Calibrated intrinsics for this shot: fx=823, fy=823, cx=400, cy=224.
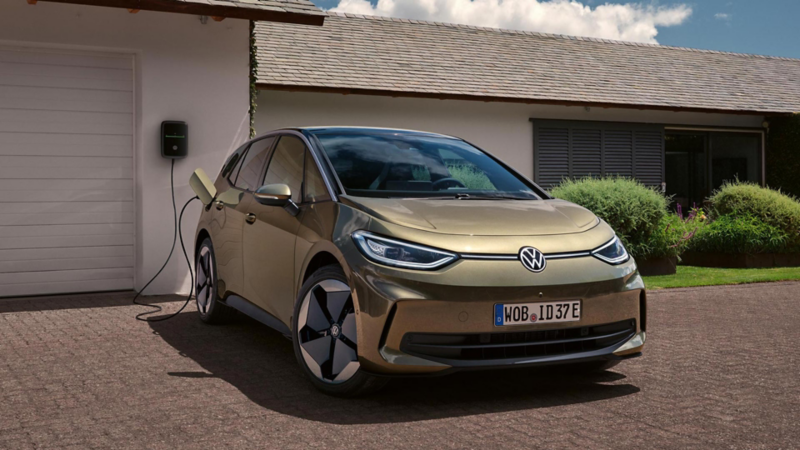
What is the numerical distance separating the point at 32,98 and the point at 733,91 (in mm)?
16478

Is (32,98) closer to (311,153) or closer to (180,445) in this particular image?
(311,153)

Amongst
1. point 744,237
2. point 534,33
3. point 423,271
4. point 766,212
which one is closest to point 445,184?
point 423,271

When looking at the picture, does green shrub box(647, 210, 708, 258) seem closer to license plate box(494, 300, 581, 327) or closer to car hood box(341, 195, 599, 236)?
car hood box(341, 195, 599, 236)

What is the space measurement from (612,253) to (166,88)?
5864 mm

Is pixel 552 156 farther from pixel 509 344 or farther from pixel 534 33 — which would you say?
pixel 509 344

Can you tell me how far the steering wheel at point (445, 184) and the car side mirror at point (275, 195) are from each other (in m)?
0.96

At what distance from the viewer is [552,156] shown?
17.0 metres

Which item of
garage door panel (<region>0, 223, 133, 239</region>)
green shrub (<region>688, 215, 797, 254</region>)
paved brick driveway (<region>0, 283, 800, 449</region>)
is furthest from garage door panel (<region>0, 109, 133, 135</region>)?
green shrub (<region>688, 215, 797, 254</region>)

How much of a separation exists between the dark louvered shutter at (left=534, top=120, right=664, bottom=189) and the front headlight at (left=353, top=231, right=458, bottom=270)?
12.8m

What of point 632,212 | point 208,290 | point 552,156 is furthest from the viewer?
point 552,156

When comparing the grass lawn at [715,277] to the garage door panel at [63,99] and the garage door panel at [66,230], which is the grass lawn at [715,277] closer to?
the garage door panel at [66,230]

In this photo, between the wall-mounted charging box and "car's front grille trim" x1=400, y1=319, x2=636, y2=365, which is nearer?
"car's front grille trim" x1=400, y1=319, x2=636, y2=365

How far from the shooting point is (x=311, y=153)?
5438mm

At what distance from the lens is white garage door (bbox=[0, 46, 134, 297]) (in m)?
8.48
